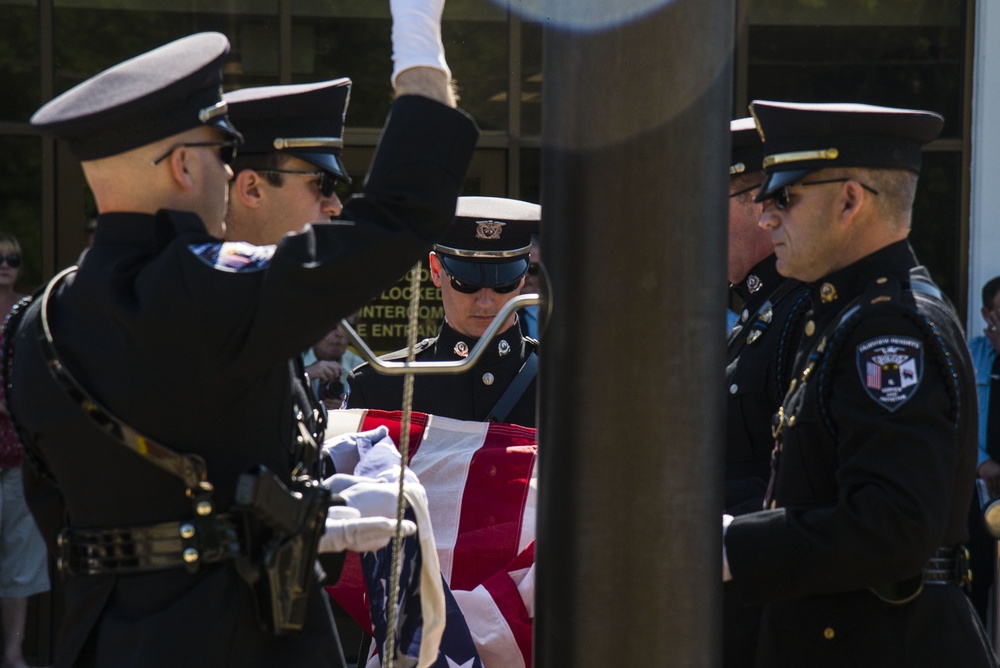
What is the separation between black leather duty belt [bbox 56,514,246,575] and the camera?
1.99m

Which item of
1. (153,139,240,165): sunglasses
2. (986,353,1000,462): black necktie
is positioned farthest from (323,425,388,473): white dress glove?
(986,353,1000,462): black necktie

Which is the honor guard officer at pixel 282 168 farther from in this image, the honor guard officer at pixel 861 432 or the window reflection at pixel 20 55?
the window reflection at pixel 20 55

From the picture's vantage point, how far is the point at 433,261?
13.4ft

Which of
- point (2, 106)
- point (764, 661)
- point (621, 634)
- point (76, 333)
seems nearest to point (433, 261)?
point (764, 661)

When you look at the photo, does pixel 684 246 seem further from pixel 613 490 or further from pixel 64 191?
pixel 64 191

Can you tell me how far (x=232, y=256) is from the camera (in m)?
1.98

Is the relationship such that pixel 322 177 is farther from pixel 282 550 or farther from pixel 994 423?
pixel 994 423

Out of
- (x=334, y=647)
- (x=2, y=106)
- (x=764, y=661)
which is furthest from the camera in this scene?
(x=2, y=106)

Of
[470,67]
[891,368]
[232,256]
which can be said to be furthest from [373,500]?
[470,67]

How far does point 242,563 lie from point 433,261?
2167 millimetres

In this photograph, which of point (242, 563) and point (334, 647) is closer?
point (242, 563)

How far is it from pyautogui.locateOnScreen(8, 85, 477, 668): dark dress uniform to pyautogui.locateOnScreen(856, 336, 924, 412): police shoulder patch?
865mm

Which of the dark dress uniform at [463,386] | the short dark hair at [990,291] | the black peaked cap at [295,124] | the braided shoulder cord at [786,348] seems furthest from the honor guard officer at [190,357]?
the short dark hair at [990,291]

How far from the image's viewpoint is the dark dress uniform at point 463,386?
379cm
